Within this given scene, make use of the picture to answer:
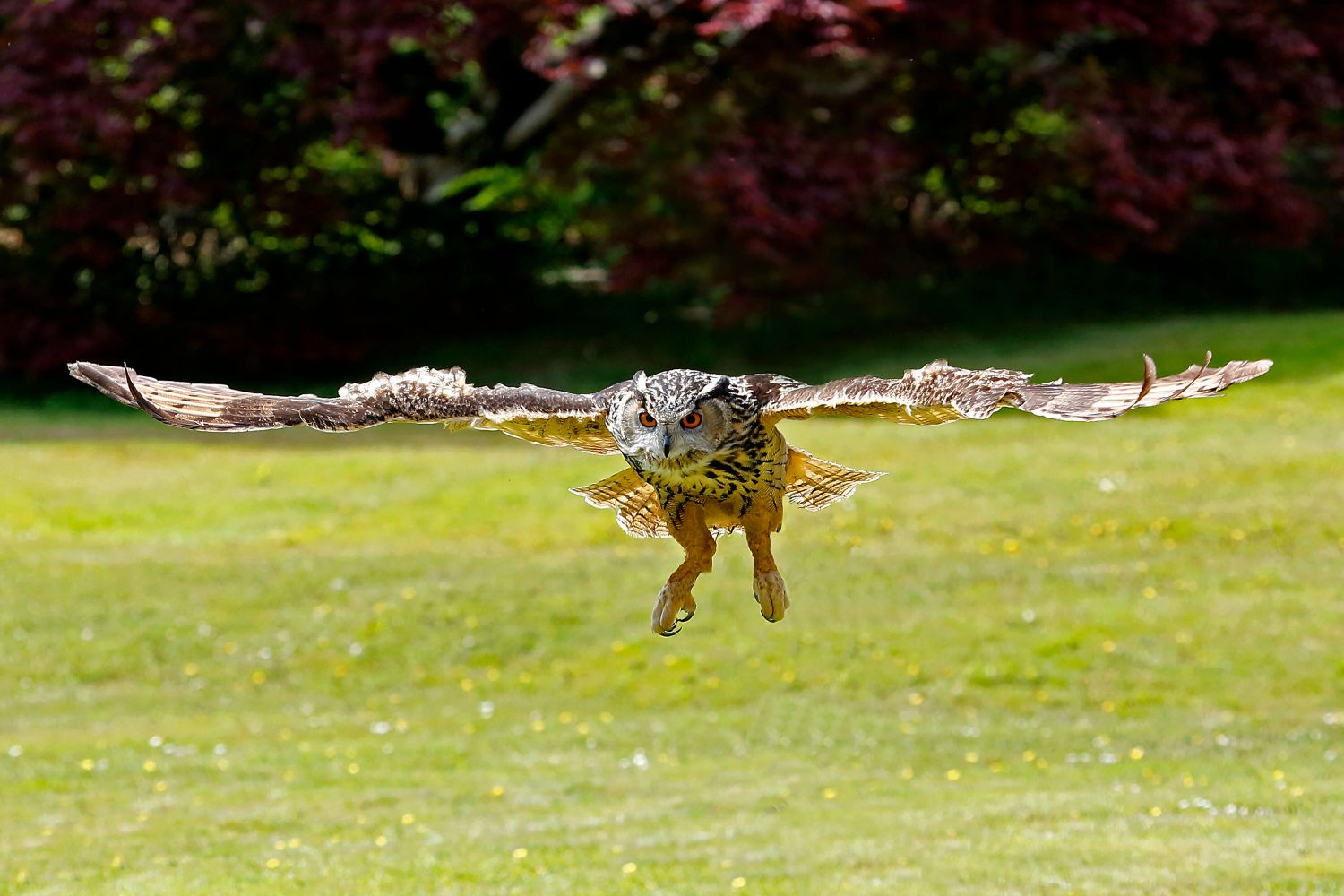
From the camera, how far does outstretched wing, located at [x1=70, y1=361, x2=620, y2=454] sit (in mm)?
5648

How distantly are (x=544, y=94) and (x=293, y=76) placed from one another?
322 cm

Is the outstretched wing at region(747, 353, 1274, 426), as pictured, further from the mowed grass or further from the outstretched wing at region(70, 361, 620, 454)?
the mowed grass

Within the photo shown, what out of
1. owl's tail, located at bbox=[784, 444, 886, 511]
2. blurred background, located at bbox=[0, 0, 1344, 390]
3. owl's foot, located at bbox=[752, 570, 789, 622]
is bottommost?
blurred background, located at bbox=[0, 0, 1344, 390]

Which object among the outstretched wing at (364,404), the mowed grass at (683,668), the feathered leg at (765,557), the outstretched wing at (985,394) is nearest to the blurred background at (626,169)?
the mowed grass at (683,668)

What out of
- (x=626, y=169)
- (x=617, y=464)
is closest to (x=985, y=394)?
(x=617, y=464)

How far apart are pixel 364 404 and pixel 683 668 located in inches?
316

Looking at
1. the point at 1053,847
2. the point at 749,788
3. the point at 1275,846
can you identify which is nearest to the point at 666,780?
the point at 749,788

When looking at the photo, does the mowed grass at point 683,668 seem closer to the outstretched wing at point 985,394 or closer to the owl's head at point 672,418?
the owl's head at point 672,418

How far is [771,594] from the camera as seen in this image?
5902mm

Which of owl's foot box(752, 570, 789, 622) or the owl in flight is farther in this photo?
owl's foot box(752, 570, 789, 622)

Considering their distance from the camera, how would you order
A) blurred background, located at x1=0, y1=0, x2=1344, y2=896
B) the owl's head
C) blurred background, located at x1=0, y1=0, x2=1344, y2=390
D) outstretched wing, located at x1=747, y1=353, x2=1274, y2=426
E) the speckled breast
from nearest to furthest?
1. outstretched wing, located at x1=747, y1=353, x2=1274, y2=426
2. the owl's head
3. the speckled breast
4. blurred background, located at x1=0, y1=0, x2=1344, y2=896
5. blurred background, located at x1=0, y1=0, x2=1344, y2=390

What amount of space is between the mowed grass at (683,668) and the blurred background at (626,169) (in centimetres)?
223

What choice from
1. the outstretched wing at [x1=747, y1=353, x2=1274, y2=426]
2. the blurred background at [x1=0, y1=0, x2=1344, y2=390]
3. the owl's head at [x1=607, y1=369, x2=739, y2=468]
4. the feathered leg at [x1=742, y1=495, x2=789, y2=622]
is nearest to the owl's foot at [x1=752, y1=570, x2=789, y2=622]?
the feathered leg at [x1=742, y1=495, x2=789, y2=622]

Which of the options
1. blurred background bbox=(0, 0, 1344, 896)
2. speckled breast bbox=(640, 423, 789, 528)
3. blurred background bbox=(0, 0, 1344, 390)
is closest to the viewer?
speckled breast bbox=(640, 423, 789, 528)
